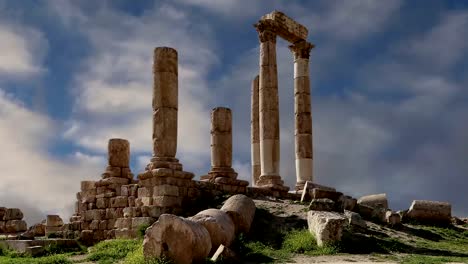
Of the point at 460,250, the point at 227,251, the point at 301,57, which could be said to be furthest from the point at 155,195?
the point at 301,57

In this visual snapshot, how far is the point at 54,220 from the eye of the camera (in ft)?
88.5

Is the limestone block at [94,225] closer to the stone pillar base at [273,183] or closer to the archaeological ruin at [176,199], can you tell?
the archaeological ruin at [176,199]

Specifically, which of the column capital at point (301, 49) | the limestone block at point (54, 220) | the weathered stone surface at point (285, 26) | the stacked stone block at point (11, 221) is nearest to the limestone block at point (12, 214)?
the stacked stone block at point (11, 221)

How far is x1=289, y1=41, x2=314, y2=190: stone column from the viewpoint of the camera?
101 feet

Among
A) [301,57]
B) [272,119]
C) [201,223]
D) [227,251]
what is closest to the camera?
[227,251]

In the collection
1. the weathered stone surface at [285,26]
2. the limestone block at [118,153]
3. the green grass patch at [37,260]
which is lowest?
the green grass patch at [37,260]

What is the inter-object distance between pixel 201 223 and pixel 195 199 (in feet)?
20.9

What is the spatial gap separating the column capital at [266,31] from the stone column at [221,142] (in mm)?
6932

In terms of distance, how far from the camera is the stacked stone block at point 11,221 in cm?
2831

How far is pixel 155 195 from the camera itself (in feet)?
65.7

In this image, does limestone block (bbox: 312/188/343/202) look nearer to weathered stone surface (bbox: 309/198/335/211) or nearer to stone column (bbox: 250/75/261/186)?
Result: weathered stone surface (bbox: 309/198/335/211)

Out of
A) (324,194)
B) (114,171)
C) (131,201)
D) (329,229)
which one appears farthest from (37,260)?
(324,194)

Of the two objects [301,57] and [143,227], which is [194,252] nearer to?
[143,227]

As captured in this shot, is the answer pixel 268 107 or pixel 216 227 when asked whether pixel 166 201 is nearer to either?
pixel 216 227
